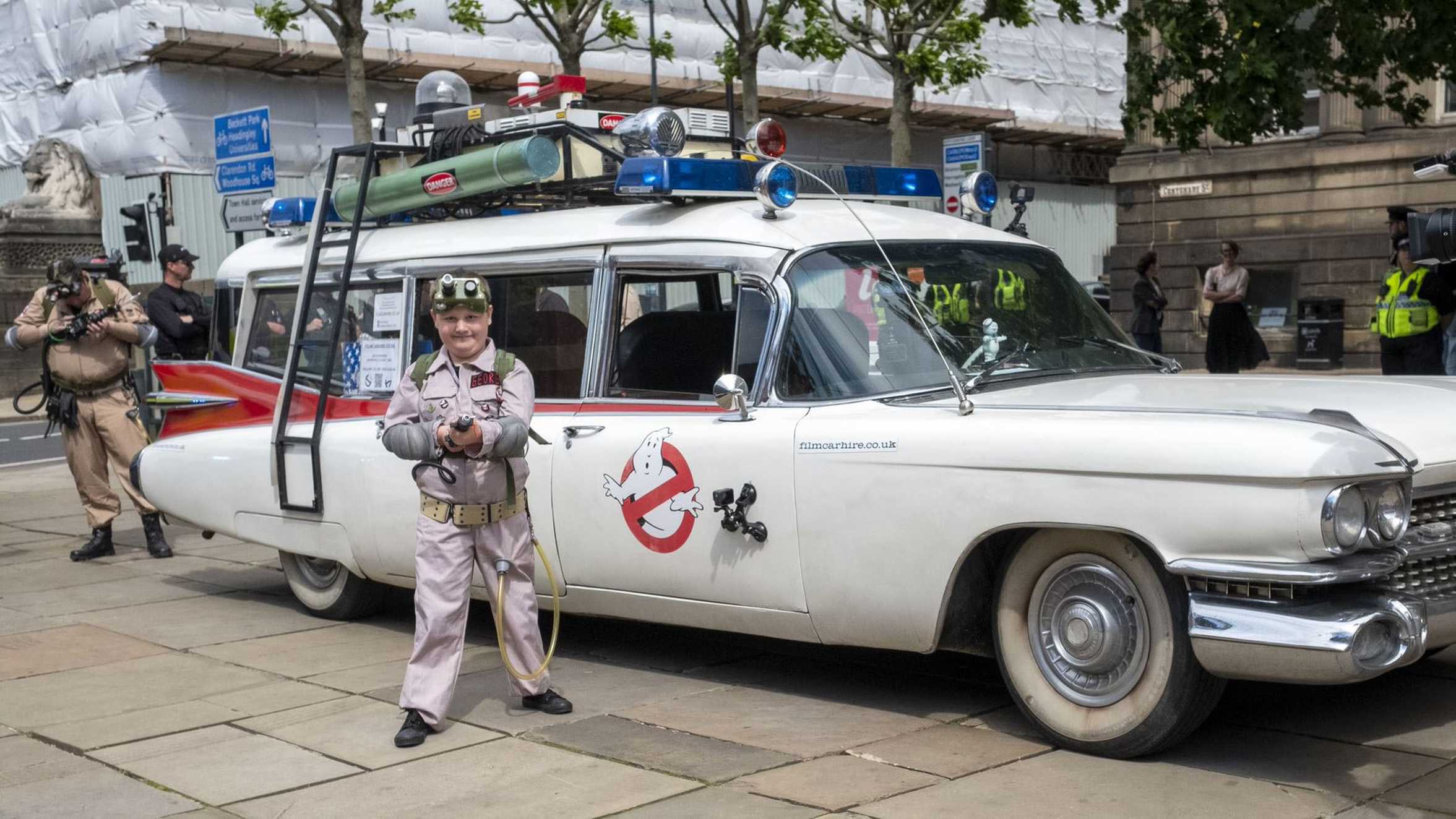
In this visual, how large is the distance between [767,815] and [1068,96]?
44.6 metres

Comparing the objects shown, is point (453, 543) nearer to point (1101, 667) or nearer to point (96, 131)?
point (1101, 667)

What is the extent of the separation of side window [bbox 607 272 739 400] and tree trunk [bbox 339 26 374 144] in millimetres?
14563

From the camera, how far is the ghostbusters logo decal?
6113mm

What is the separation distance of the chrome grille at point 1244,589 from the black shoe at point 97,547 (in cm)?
786

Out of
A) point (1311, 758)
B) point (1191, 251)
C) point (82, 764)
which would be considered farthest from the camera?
point (1191, 251)

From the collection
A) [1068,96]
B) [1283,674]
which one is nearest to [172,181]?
[1068,96]

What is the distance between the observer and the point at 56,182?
104ft

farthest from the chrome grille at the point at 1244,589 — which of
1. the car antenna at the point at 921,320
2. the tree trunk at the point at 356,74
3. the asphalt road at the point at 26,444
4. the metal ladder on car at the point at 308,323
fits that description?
the tree trunk at the point at 356,74

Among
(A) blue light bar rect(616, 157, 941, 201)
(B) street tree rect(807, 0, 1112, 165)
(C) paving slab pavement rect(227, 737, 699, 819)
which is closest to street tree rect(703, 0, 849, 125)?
(B) street tree rect(807, 0, 1112, 165)

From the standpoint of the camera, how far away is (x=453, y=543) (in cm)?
587

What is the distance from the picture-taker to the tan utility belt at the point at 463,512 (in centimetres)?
587

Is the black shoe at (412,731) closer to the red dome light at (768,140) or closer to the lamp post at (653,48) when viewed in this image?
the red dome light at (768,140)

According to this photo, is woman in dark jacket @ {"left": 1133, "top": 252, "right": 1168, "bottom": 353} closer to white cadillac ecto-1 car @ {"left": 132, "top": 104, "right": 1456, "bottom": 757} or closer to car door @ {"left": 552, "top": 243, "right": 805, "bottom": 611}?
white cadillac ecto-1 car @ {"left": 132, "top": 104, "right": 1456, "bottom": 757}

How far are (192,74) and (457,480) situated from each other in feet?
97.1
